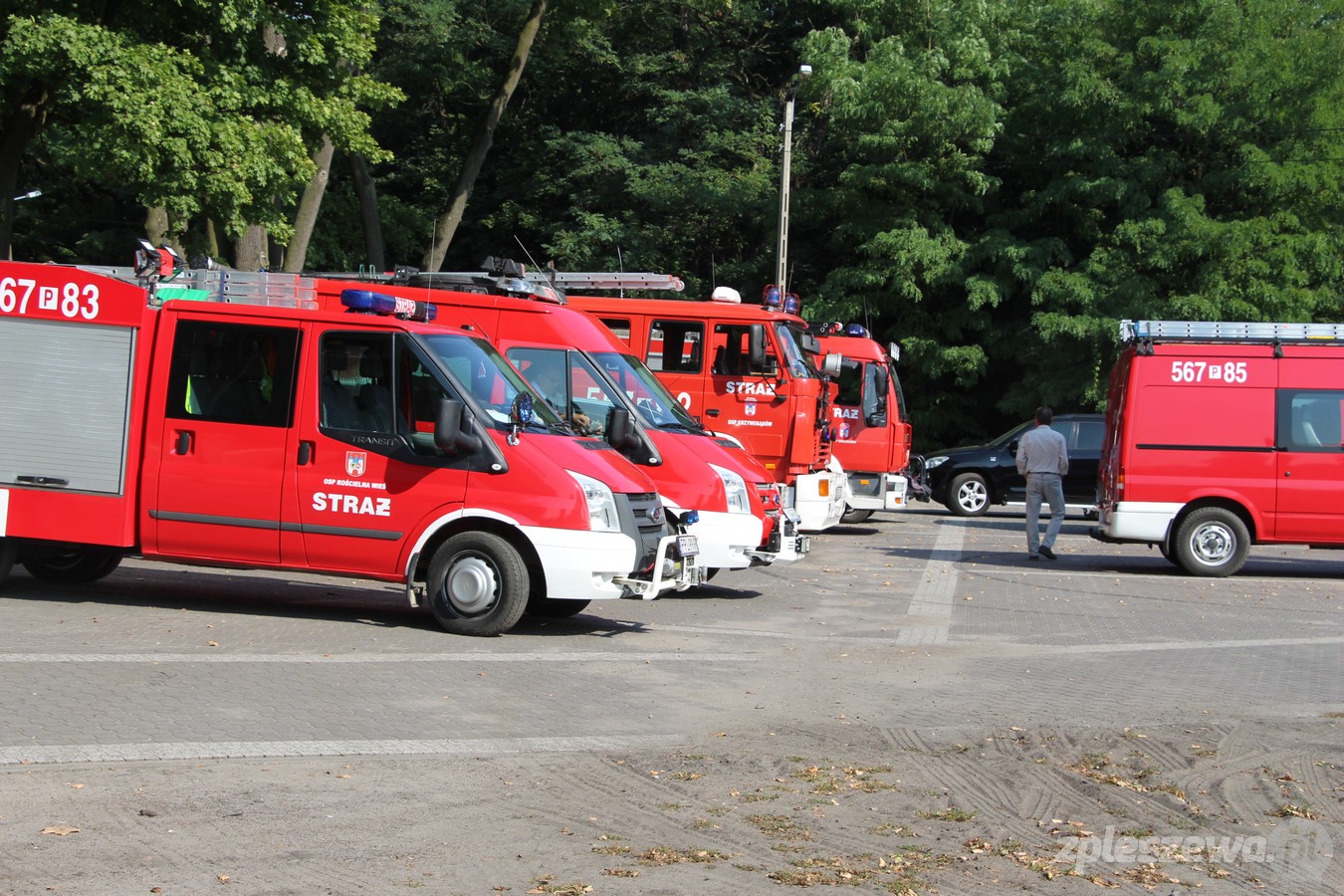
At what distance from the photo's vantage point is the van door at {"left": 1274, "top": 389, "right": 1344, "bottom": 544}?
53.7 feet

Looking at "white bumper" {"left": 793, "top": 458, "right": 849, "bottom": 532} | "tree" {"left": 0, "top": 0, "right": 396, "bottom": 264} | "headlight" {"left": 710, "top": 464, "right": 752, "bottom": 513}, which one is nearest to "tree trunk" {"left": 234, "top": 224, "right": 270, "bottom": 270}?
"tree" {"left": 0, "top": 0, "right": 396, "bottom": 264}

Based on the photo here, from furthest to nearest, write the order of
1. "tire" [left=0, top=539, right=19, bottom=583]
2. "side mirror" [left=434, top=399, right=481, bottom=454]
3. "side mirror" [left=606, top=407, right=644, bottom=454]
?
"side mirror" [left=606, top=407, right=644, bottom=454] < "tire" [left=0, top=539, right=19, bottom=583] < "side mirror" [left=434, top=399, right=481, bottom=454]

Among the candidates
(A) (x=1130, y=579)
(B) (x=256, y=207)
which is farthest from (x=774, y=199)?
(A) (x=1130, y=579)

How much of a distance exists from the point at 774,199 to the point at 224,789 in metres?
31.3

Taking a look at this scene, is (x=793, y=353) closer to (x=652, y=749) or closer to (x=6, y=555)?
(x=6, y=555)

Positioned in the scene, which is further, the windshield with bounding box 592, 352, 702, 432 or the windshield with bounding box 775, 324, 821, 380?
the windshield with bounding box 775, 324, 821, 380

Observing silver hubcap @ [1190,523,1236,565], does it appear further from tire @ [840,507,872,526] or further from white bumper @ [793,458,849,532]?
tire @ [840,507,872,526]

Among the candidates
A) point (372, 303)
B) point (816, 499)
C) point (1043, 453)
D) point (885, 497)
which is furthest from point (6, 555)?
point (885, 497)

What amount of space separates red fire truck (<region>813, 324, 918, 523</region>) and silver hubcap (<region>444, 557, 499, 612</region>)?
454 inches

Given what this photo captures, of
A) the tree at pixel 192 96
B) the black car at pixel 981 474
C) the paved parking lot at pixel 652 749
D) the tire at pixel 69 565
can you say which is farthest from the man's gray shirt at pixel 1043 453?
the tire at pixel 69 565

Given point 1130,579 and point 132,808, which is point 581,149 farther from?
point 132,808

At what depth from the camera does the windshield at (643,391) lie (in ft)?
44.8

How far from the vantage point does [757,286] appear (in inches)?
1475

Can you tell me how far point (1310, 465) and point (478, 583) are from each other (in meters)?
10.4
